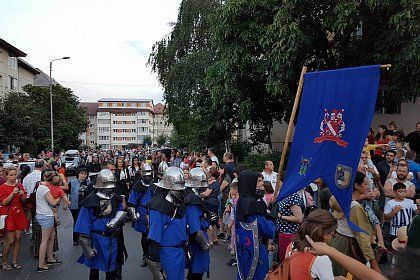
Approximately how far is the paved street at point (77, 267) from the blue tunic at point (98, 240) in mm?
1433

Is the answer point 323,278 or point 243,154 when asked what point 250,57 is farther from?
point 323,278

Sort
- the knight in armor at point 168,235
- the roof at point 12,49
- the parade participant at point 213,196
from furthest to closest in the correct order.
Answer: the roof at point 12,49 → the parade participant at point 213,196 → the knight in armor at point 168,235

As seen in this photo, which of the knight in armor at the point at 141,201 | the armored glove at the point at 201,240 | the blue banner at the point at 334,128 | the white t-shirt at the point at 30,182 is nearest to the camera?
the blue banner at the point at 334,128

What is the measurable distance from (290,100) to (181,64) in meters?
9.85

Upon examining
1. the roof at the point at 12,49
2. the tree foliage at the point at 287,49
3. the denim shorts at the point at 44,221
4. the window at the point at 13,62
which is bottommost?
the denim shorts at the point at 44,221

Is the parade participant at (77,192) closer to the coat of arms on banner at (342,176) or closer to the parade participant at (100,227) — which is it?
the parade participant at (100,227)

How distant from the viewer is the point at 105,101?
5664 inches

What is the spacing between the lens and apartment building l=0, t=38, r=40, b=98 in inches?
1772

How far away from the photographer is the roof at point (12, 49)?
44.4 metres

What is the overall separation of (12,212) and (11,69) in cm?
4582

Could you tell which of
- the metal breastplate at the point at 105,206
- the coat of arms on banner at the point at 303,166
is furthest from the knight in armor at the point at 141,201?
the coat of arms on banner at the point at 303,166

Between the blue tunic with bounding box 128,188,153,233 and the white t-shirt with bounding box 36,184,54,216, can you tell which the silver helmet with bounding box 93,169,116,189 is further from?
the white t-shirt with bounding box 36,184,54,216

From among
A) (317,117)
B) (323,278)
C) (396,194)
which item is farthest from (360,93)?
(396,194)

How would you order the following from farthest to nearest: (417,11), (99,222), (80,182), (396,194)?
(417,11) → (80,182) → (396,194) → (99,222)
